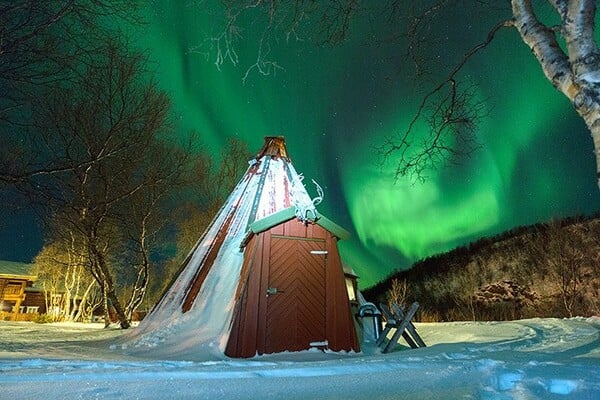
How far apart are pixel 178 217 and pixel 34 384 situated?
16.9 m

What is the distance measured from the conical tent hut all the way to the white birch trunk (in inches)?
218

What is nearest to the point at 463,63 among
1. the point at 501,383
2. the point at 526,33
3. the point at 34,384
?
the point at 526,33

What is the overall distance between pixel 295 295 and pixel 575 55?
20.3 feet

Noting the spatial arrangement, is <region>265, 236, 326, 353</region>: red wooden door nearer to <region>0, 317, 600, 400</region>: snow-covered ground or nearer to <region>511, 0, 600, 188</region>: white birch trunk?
<region>0, 317, 600, 400</region>: snow-covered ground

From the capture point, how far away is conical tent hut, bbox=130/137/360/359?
7.38m

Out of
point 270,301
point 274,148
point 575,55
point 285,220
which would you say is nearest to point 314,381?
point 575,55

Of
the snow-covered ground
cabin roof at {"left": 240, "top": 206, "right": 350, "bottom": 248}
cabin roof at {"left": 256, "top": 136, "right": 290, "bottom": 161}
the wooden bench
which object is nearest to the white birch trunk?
the snow-covered ground

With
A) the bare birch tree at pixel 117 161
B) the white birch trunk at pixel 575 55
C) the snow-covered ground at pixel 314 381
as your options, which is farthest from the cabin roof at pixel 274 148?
A: the white birch trunk at pixel 575 55

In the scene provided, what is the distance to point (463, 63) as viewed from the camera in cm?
475

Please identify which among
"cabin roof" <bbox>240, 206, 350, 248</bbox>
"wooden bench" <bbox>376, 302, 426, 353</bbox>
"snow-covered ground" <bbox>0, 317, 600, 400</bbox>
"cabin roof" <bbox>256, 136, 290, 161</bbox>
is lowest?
"snow-covered ground" <bbox>0, 317, 600, 400</bbox>

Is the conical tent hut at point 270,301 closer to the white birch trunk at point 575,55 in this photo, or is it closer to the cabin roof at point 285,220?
the cabin roof at point 285,220

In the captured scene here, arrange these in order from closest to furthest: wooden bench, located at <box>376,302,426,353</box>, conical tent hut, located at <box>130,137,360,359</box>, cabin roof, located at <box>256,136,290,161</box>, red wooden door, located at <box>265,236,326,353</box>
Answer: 1. conical tent hut, located at <box>130,137,360,359</box>
2. red wooden door, located at <box>265,236,326,353</box>
3. wooden bench, located at <box>376,302,426,353</box>
4. cabin roof, located at <box>256,136,290,161</box>

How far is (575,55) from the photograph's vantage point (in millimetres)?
3096

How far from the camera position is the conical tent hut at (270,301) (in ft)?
24.2
